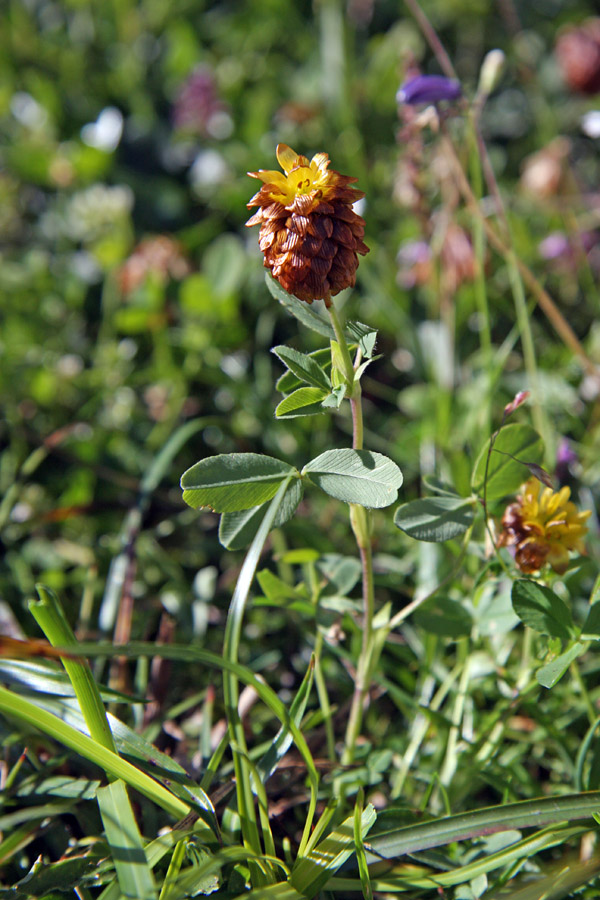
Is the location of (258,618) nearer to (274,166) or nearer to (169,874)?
(169,874)

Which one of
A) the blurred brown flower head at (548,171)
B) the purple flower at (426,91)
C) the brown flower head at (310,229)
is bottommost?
the blurred brown flower head at (548,171)

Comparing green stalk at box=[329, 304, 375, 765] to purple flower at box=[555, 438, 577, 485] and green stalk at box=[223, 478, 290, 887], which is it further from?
purple flower at box=[555, 438, 577, 485]

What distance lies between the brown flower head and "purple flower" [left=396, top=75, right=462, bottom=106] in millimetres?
570

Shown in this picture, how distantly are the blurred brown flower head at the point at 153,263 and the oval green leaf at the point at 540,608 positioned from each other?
1416mm

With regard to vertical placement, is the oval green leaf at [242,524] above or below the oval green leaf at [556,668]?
above

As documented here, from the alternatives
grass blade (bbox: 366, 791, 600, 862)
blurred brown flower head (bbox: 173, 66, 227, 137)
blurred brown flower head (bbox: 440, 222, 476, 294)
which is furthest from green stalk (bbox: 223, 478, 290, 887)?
blurred brown flower head (bbox: 173, 66, 227, 137)

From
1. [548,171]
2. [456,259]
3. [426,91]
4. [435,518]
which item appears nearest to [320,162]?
[435,518]

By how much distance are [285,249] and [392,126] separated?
1.72 metres

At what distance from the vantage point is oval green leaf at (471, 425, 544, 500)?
3.02ft

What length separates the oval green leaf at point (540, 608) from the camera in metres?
0.85

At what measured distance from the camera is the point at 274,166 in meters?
2.05

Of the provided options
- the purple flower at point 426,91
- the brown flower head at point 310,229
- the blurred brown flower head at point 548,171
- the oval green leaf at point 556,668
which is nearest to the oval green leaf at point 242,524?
the brown flower head at point 310,229

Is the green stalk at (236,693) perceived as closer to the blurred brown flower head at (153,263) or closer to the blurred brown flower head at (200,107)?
the blurred brown flower head at (153,263)

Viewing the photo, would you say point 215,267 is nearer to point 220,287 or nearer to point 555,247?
point 220,287
